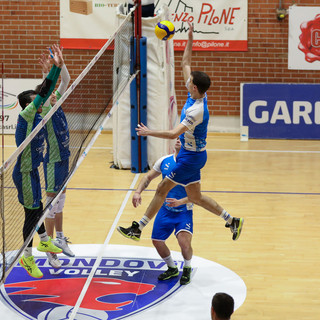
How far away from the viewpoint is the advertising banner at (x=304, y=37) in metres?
15.5

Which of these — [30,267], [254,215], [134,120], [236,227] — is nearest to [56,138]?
[30,267]

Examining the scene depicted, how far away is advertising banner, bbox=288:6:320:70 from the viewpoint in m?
15.5

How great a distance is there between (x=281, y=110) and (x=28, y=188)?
9.91 meters

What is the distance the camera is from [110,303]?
6977mm

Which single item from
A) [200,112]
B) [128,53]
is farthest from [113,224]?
[128,53]

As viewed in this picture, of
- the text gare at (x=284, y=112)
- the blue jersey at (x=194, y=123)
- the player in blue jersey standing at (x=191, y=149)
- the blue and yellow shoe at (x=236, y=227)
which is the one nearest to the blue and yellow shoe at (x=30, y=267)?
the player in blue jersey standing at (x=191, y=149)

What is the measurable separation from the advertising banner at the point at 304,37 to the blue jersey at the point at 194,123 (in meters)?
8.92

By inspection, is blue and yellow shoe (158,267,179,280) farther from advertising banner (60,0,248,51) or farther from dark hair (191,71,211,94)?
advertising banner (60,0,248,51)

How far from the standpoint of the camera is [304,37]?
613 inches

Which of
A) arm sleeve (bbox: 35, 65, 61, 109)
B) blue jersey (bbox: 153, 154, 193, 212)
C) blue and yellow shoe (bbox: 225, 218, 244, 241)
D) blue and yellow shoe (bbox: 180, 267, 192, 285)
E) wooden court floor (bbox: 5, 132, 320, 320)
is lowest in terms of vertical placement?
wooden court floor (bbox: 5, 132, 320, 320)

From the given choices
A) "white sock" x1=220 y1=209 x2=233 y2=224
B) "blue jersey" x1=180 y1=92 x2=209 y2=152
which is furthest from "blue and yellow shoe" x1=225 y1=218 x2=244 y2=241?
"blue jersey" x1=180 y1=92 x2=209 y2=152

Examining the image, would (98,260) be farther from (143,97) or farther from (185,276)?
(143,97)

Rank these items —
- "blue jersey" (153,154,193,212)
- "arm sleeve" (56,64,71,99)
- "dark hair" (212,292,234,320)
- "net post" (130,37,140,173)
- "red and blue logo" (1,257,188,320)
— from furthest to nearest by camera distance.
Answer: "net post" (130,37,140,173), "blue jersey" (153,154,193,212), "arm sleeve" (56,64,71,99), "red and blue logo" (1,257,188,320), "dark hair" (212,292,234,320)

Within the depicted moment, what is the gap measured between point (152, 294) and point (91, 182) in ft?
16.5
